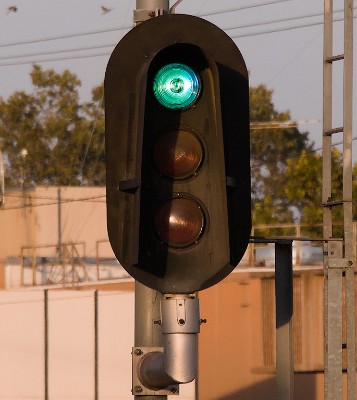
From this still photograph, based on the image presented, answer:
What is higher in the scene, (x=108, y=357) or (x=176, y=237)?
(x=176, y=237)

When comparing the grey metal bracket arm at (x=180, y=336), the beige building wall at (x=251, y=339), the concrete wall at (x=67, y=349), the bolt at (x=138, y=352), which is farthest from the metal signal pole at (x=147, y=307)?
the concrete wall at (x=67, y=349)

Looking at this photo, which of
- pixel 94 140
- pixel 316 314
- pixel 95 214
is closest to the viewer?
pixel 316 314

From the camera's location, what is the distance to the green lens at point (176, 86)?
5.22m

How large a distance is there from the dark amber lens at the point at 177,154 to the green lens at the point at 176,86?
0.43 feet

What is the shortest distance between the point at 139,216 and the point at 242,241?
435 mm

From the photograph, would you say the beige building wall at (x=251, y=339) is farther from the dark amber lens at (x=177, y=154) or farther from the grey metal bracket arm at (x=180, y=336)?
the grey metal bracket arm at (x=180, y=336)

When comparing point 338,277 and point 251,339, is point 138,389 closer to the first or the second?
point 338,277

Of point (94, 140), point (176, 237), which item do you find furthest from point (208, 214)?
point (94, 140)

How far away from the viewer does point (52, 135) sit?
73812 millimetres

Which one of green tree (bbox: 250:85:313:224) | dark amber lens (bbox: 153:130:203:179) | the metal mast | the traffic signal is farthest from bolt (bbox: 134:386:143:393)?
green tree (bbox: 250:85:313:224)

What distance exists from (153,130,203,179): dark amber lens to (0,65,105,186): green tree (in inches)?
2527

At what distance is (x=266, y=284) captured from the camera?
39.3 meters

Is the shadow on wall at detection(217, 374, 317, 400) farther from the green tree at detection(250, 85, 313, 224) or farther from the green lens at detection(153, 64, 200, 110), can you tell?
the green lens at detection(153, 64, 200, 110)

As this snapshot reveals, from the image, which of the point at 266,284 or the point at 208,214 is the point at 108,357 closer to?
the point at 266,284
